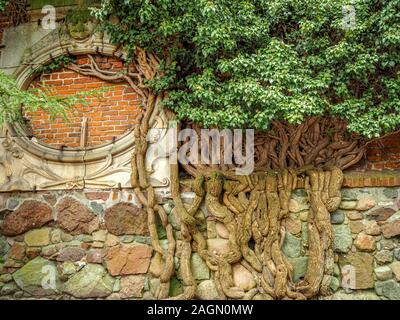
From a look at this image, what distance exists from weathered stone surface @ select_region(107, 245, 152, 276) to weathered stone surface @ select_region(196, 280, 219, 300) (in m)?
0.57

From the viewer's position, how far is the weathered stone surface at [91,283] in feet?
13.2

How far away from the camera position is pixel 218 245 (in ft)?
12.9

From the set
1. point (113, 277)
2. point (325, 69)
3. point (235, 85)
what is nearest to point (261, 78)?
point (235, 85)

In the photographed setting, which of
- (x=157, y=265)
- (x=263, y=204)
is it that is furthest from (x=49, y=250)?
(x=263, y=204)

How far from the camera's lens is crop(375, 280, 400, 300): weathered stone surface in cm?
366

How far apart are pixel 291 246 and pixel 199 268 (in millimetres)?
917

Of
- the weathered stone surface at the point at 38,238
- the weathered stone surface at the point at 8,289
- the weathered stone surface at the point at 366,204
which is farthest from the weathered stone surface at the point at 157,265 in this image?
the weathered stone surface at the point at 366,204

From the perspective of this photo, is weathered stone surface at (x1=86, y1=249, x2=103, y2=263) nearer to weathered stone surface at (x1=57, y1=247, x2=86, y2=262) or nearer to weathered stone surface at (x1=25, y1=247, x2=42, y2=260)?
weathered stone surface at (x1=57, y1=247, x2=86, y2=262)

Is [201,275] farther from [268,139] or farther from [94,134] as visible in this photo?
[94,134]

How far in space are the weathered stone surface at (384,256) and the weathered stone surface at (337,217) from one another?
439 millimetres

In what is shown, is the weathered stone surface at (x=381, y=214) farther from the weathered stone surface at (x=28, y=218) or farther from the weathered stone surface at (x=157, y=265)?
the weathered stone surface at (x=28, y=218)

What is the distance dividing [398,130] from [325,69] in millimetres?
910

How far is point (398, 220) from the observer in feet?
12.2

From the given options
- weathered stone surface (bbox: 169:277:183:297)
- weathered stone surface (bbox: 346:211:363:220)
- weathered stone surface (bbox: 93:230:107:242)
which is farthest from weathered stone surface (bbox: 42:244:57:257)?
weathered stone surface (bbox: 346:211:363:220)
